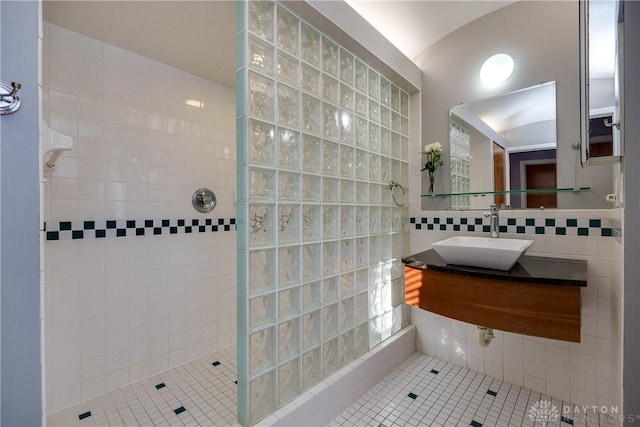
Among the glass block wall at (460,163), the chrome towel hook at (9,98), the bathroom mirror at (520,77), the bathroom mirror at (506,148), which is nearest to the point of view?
the chrome towel hook at (9,98)

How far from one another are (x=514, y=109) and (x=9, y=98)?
2463 mm

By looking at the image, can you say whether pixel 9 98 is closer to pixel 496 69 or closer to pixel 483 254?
pixel 483 254

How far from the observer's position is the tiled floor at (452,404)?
5.12 feet

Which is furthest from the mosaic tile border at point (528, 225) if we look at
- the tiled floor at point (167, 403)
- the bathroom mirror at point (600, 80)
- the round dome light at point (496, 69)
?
the tiled floor at point (167, 403)

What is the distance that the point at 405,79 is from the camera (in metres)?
2.15

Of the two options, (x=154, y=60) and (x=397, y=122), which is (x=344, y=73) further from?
(x=154, y=60)

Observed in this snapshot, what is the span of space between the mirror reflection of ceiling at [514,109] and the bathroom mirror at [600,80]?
56 centimetres

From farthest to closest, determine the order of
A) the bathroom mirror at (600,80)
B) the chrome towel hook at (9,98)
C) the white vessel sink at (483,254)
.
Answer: the white vessel sink at (483,254), the bathroom mirror at (600,80), the chrome towel hook at (9,98)

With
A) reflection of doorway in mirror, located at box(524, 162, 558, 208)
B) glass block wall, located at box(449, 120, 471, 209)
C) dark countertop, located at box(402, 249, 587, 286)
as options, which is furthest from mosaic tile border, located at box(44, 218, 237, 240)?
reflection of doorway in mirror, located at box(524, 162, 558, 208)

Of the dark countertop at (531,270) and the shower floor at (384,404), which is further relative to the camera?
the shower floor at (384,404)

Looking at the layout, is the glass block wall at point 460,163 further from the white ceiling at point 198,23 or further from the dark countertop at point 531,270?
the white ceiling at point 198,23

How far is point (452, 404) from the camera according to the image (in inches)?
66.7

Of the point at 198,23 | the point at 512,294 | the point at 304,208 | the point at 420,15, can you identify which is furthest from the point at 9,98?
the point at 420,15

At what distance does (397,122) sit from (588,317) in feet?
5.72
